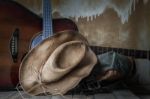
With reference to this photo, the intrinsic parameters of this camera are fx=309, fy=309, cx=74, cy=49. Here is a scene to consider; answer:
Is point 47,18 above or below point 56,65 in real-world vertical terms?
above

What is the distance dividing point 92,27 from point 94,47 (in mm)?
129

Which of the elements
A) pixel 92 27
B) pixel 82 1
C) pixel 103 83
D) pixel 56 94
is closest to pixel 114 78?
pixel 103 83

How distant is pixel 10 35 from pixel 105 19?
596mm

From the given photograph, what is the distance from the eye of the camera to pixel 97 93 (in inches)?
59.6

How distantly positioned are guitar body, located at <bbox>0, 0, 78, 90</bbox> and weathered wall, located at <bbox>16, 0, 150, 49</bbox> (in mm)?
190

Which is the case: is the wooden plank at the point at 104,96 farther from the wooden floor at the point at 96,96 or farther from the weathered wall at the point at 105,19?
the weathered wall at the point at 105,19

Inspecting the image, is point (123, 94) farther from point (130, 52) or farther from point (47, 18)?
point (47, 18)

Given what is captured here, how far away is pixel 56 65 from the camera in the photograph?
56.2 inches

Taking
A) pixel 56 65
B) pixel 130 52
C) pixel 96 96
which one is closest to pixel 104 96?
pixel 96 96

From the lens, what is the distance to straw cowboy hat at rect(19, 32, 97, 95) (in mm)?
1439

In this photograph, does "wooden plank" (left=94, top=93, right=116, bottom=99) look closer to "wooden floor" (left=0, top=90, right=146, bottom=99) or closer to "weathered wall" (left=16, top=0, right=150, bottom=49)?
"wooden floor" (left=0, top=90, right=146, bottom=99)

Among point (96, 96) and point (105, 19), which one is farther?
point (105, 19)

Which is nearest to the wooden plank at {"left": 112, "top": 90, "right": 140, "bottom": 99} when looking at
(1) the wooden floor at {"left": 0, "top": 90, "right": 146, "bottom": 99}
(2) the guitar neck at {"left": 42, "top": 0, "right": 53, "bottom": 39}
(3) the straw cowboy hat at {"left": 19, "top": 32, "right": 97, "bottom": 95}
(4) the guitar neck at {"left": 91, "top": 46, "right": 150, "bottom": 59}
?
(1) the wooden floor at {"left": 0, "top": 90, "right": 146, "bottom": 99}

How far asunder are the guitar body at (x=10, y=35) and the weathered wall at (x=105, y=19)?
19cm
